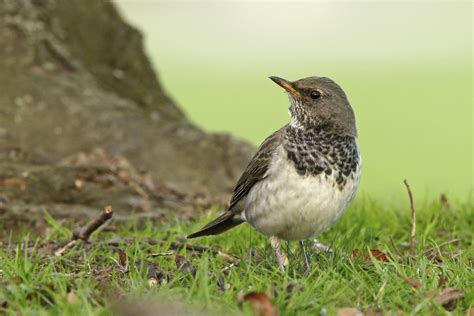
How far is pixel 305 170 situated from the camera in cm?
582

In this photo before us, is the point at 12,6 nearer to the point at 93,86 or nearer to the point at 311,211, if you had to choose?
the point at 93,86

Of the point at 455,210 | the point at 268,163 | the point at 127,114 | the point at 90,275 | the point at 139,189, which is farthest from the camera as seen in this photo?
the point at 127,114

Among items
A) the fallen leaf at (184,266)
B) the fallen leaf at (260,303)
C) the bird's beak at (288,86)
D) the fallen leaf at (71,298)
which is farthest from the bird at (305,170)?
the fallen leaf at (71,298)

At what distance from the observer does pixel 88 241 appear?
678cm

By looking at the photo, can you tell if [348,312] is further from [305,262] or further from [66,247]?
[66,247]

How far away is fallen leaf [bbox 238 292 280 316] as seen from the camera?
4.57m

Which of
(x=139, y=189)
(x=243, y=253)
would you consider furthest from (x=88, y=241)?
(x=139, y=189)

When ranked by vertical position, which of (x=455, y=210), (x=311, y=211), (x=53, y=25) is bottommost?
(x=455, y=210)

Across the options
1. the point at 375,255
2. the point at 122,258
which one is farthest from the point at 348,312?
the point at 122,258

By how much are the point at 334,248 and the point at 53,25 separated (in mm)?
6119

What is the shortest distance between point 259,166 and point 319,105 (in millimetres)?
601

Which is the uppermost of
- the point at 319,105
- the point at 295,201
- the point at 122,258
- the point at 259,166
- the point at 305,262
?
the point at 319,105

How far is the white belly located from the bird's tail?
0.54 metres

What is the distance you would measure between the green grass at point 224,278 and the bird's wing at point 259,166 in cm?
48
